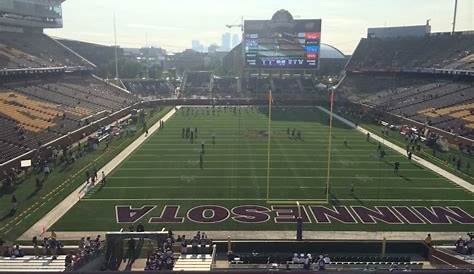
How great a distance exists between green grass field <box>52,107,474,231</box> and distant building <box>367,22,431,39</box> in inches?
2230

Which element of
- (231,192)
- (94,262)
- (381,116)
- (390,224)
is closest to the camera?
(94,262)

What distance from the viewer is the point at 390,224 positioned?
20.2m

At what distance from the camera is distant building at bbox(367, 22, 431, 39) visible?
87.4m

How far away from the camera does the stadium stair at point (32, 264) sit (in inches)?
567

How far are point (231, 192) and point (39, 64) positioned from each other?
139 ft

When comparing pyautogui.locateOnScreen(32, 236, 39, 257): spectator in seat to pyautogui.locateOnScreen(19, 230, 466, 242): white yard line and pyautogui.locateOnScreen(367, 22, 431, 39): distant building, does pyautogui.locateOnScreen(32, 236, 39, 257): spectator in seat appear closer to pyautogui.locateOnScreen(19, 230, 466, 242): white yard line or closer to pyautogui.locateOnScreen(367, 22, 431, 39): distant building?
pyautogui.locateOnScreen(19, 230, 466, 242): white yard line

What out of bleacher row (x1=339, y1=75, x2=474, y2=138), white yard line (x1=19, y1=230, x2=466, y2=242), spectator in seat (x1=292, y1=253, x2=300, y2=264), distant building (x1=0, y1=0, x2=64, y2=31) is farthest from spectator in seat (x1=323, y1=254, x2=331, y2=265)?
distant building (x1=0, y1=0, x2=64, y2=31)

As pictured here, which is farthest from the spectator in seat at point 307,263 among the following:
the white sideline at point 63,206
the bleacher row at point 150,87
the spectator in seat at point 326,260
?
the bleacher row at point 150,87

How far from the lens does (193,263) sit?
14.9 m

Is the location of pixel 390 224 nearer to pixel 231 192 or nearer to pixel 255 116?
pixel 231 192

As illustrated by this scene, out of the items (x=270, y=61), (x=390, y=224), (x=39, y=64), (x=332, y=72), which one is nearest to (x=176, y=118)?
(x=39, y=64)

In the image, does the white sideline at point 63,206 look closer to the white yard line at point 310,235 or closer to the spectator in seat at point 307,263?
the white yard line at point 310,235

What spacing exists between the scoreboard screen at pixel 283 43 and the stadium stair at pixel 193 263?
59157 millimetres

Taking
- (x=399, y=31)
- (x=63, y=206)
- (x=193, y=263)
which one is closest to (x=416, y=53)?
(x=399, y=31)
